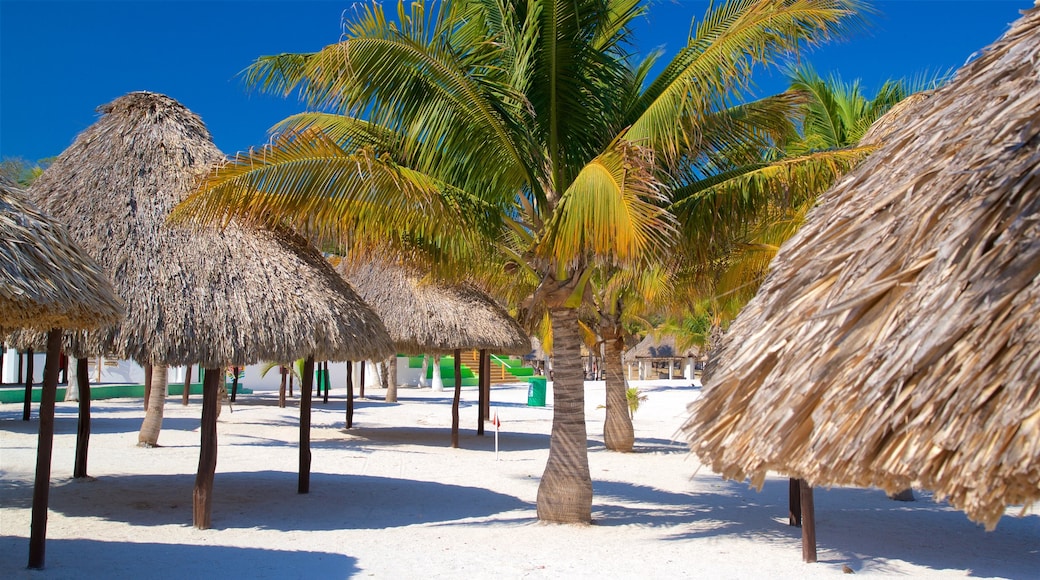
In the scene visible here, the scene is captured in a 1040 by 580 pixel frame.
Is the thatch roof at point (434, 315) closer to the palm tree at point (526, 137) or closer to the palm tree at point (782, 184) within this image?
the palm tree at point (782, 184)

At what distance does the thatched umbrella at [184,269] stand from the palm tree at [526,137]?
2.19ft

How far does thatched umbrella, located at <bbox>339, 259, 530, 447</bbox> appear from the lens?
17359 mm

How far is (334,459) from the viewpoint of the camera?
591 inches

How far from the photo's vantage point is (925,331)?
8.64 ft

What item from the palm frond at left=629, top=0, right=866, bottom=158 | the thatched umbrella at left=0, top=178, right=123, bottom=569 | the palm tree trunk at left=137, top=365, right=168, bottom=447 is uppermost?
the palm frond at left=629, top=0, right=866, bottom=158

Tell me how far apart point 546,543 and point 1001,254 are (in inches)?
256

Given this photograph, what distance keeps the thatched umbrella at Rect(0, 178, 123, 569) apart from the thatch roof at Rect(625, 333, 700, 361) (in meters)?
44.1

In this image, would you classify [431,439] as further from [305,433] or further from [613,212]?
[613,212]

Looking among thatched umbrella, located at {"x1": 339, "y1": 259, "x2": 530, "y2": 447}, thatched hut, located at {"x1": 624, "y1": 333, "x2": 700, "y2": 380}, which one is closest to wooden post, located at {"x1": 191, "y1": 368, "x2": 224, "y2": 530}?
thatched umbrella, located at {"x1": 339, "y1": 259, "x2": 530, "y2": 447}

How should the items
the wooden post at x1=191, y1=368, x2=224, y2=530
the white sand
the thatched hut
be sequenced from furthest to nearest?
1. the thatched hut
2. the wooden post at x1=191, y1=368, x2=224, y2=530
3. the white sand

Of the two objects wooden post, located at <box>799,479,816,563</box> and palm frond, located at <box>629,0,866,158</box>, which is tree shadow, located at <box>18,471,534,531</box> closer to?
wooden post, located at <box>799,479,816,563</box>

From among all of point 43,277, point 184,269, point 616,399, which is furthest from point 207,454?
point 616,399

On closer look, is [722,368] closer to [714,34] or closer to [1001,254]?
[1001,254]

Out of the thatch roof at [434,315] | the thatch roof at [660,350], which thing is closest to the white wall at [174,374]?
the thatch roof at [434,315]
